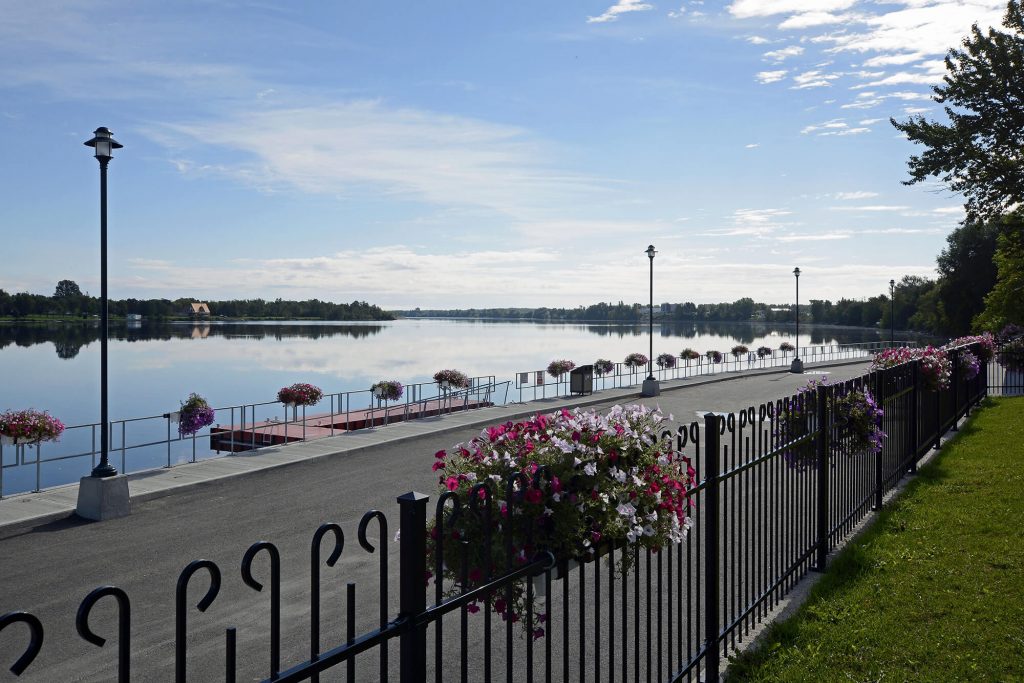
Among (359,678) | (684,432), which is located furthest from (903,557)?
(359,678)

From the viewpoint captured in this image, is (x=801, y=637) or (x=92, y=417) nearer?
(x=801, y=637)

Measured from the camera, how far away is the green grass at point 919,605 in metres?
5.77

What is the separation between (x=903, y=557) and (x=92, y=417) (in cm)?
7856

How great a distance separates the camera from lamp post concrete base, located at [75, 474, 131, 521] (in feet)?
39.2

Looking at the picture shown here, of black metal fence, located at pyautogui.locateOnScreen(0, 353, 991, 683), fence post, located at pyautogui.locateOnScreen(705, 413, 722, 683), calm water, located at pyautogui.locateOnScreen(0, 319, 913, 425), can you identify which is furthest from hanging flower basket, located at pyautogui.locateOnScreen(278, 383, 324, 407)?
calm water, located at pyautogui.locateOnScreen(0, 319, 913, 425)

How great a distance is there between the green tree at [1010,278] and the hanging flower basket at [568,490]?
2371 centimetres

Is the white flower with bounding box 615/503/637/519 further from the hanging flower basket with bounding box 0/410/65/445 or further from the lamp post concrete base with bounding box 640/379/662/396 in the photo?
the lamp post concrete base with bounding box 640/379/662/396

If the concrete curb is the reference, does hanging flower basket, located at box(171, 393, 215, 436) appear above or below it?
above

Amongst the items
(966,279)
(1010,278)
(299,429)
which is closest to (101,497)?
(299,429)

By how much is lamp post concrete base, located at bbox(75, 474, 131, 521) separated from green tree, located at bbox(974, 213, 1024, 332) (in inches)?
982

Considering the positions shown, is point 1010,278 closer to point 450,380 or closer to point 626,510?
point 450,380

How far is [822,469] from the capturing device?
25.2 feet

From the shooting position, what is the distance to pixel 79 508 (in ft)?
39.8

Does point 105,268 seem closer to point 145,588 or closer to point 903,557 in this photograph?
point 145,588
